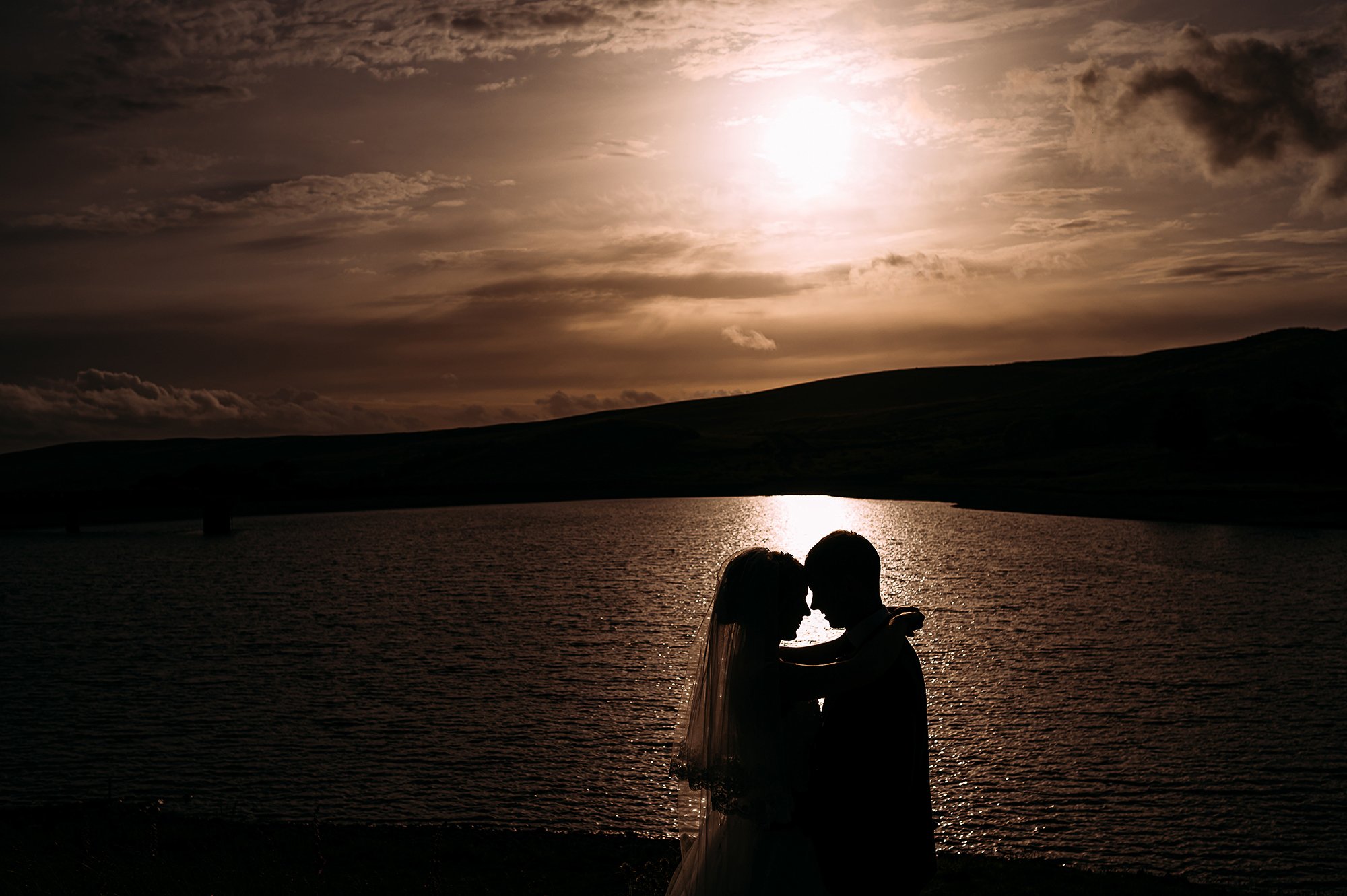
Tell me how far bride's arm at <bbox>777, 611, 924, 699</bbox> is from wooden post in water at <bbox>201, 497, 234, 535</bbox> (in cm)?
10604

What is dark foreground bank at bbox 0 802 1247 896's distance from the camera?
14.3 m

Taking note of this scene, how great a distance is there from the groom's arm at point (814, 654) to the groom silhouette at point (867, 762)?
0.41 metres

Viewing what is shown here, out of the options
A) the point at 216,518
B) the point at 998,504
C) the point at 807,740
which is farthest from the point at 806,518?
the point at 807,740

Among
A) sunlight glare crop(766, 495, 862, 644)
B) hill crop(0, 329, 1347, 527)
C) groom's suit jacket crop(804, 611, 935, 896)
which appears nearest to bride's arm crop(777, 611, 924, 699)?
groom's suit jacket crop(804, 611, 935, 896)

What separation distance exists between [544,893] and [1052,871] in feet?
25.3

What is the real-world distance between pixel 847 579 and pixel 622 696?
78.8 feet

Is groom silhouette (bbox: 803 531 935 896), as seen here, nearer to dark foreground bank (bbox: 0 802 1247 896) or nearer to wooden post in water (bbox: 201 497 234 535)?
dark foreground bank (bbox: 0 802 1247 896)

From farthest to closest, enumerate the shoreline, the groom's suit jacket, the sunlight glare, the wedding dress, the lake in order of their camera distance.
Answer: the sunlight glare → the shoreline → the lake → the wedding dress → the groom's suit jacket

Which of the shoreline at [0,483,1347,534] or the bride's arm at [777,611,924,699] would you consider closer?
the bride's arm at [777,611,924,699]

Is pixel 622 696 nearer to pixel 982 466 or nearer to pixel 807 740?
pixel 807 740

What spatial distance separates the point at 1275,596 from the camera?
44375 mm

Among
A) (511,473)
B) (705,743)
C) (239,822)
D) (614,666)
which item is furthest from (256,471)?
(705,743)

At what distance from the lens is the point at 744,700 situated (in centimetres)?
574

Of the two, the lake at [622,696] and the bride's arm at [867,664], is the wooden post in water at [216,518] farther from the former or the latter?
the bride's arm at [867,664]
